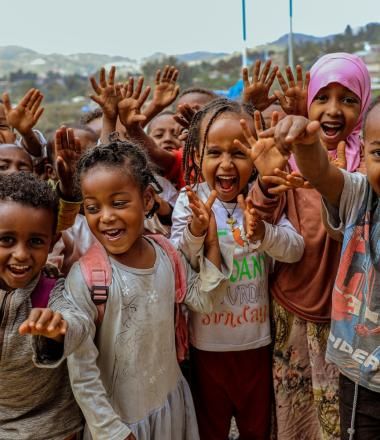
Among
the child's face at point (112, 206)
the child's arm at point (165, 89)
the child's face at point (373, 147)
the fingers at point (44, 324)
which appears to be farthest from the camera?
the child's arm at point (165, 89)

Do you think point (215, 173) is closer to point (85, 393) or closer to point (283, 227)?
point (283, 227)

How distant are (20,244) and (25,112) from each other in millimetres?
1083

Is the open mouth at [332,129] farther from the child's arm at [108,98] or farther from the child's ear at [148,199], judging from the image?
the child's arm at [108,98]

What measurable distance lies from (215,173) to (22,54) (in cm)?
9664

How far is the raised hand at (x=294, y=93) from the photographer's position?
2459mm

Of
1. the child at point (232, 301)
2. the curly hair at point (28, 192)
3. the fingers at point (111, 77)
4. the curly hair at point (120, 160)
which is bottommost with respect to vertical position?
the child at point (232, 301)

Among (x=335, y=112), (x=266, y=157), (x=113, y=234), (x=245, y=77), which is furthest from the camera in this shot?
(x=245, y=77)

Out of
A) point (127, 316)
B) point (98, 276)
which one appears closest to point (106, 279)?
point (98, 276)

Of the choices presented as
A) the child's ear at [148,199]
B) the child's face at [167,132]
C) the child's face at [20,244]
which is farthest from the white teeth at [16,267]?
the child's face at [167,132]

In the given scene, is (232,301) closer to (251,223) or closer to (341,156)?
(251,223)

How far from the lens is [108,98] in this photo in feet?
8.14

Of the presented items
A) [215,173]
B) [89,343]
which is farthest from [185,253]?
[89,343]

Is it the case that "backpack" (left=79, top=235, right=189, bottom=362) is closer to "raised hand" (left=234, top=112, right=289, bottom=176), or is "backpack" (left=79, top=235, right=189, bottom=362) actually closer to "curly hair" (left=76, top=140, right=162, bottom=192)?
"curly hair" (left=76, top=140, right=162, bottom=192)

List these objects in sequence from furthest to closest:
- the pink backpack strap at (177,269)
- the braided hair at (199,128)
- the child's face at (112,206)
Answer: the braided hair at (199,128)
the pink backpack strap at (177,269)
the child's face at (112,206)
